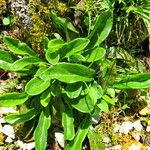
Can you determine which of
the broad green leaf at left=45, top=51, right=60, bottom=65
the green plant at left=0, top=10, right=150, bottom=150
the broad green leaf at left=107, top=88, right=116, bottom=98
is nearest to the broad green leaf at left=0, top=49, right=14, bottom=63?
the green plant at left=0, top=10, right=150, bottom=150

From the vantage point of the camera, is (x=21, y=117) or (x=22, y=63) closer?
(x=22, y=63)

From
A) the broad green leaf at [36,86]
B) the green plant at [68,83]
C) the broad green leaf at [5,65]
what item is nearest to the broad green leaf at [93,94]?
the green plant at [68,83]

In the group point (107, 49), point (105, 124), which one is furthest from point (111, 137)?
point (107, 49)

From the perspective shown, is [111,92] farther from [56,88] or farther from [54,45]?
[54,45]

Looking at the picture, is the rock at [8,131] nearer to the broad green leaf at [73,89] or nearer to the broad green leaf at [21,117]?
the broad green leaf at [21,117]

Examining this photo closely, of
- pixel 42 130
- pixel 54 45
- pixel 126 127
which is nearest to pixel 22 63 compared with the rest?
pixel 54 45

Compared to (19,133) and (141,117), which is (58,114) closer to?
(19,133)
